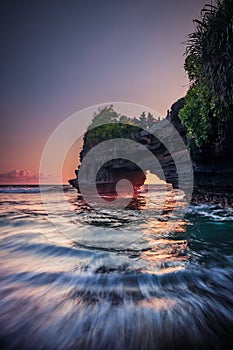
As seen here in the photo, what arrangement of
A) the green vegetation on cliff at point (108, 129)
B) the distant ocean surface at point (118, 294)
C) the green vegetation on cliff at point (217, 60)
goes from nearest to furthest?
the distant ocean surface at point (118, 294), the green vegetation on cliff at point (217, 60), the green vegetation on cliff at point (108, 129)

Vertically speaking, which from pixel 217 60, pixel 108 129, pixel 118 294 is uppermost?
pixel 108 129

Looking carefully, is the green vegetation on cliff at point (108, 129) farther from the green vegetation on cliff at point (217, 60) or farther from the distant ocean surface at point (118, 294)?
the distant ocean surface at point (118, 294)

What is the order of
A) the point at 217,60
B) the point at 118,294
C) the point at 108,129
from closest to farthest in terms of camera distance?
1. the point at 118,294
2. the point at 217,60
3. the point at 108,129

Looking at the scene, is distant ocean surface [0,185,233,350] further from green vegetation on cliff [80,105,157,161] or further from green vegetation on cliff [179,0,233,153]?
green vegetation on cliff [80,105,157,161]

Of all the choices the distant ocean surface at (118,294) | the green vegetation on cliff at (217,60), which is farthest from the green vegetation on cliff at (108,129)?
the distant ocean surface at (118,294)

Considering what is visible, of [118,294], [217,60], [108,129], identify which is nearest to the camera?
[118,294]

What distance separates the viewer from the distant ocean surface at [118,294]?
4.79ft

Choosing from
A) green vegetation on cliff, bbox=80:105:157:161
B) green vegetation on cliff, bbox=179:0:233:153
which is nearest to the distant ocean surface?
green vegetation on cliff, bbox=179:0:233:153

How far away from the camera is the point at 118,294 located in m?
2.00

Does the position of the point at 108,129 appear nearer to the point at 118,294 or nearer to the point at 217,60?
the point at 217,60

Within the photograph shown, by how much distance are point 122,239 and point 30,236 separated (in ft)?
7.17

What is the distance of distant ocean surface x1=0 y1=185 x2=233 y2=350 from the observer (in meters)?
1.46

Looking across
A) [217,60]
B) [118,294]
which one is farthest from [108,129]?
[118,294]

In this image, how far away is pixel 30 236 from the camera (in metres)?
4.36
